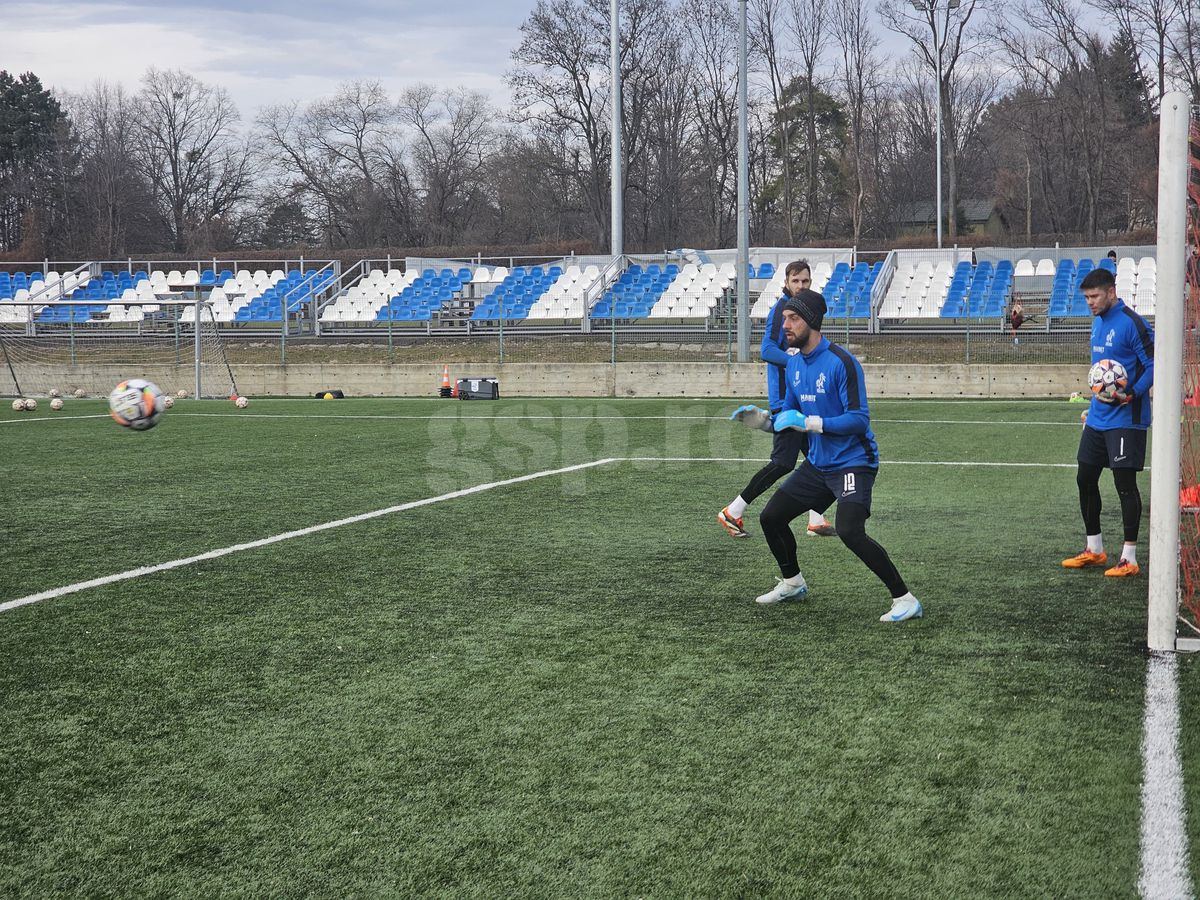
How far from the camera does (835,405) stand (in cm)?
589

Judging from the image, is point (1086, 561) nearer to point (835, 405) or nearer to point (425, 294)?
point (835, 405)

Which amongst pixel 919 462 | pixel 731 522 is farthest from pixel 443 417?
pixel 731 522

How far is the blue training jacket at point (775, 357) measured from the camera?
7.84 meters

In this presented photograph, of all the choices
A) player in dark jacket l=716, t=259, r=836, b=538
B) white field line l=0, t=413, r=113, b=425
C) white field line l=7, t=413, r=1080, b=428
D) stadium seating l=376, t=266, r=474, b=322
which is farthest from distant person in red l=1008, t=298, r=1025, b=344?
player in dark jacket l=716, t=259, r=836, b=538

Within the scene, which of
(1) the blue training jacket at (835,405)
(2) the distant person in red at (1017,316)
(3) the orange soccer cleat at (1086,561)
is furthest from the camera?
(2) the distant person in red at (1017,316)

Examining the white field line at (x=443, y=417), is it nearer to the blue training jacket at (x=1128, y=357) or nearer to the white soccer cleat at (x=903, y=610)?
the blue training jacket at (x=1128, y=357)

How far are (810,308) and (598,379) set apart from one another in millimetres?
19392

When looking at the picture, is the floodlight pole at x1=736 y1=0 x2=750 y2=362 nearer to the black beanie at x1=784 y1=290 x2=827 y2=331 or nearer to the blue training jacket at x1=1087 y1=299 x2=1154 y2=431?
the blue training jacket at x1=1087 y1=299 x2=1154 y2=431

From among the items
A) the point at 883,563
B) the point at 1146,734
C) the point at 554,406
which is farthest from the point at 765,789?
the point at 554,406

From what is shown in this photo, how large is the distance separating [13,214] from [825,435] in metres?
60.3

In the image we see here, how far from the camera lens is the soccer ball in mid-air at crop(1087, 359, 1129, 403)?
6.88m

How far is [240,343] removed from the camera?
32.1 metres

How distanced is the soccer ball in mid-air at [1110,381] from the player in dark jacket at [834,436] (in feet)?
6.27

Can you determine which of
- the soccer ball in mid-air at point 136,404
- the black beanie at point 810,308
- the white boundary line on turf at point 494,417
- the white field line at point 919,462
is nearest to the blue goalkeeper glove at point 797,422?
the black beanie at point 810,308
